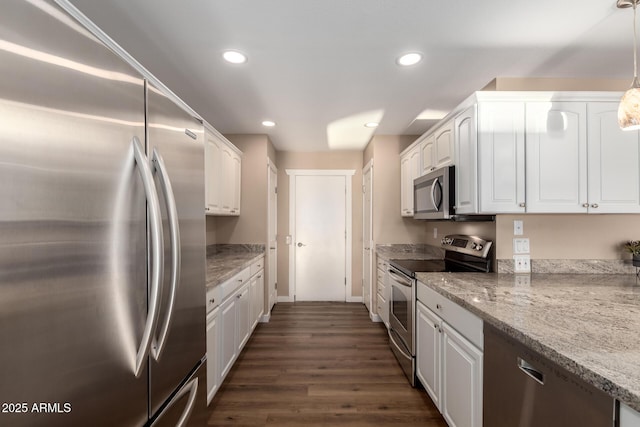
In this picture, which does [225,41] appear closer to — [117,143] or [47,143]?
[117,143]

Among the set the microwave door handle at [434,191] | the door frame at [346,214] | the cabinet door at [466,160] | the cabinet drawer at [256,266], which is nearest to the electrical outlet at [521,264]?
the cabinet door at [466,160]

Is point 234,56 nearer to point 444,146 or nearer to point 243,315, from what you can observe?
point 444,146

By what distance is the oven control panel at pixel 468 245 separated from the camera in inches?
86.0

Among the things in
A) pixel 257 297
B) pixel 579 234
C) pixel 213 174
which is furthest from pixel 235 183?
pixel 579 234

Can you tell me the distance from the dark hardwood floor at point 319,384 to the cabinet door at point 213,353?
0.20 m

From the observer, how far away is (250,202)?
367 cm

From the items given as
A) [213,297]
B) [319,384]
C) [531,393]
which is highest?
[213,297]

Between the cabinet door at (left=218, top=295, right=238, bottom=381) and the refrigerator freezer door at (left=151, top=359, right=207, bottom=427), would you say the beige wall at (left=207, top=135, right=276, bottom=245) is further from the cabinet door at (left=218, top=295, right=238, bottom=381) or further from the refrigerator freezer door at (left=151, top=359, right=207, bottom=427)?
the refrigerator freezer door at (left=151, top=359, right=207, bottom=427)

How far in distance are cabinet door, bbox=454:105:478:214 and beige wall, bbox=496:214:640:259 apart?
441mm

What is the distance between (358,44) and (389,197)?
2300mm

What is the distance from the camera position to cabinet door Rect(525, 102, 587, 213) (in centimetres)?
195

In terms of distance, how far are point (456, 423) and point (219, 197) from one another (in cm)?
257

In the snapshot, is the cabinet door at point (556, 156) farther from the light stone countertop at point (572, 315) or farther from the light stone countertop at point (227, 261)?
the light stone countertop at point (227, 261)

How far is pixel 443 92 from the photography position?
247 cm
